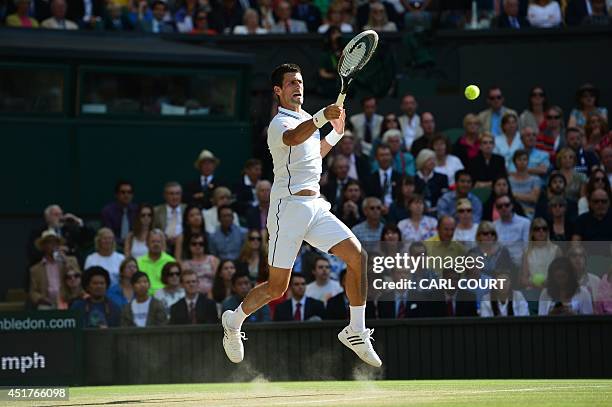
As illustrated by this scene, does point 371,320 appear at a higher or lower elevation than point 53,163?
lower

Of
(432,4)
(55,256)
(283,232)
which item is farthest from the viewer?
(432,4)

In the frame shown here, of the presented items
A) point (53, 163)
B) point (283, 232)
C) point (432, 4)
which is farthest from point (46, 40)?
point (283, 232)

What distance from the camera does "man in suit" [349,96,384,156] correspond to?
17375 mm

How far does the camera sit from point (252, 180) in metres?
16.5

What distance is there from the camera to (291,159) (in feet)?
33.8

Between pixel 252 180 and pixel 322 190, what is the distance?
2.97ft

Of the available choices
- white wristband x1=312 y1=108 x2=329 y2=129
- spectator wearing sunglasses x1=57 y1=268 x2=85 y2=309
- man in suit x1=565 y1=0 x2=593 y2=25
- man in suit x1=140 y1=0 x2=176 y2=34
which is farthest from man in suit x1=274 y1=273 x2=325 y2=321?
man in suit x1=565 y1=0 x2=593 y2=25

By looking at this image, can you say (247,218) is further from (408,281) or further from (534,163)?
(534,163)

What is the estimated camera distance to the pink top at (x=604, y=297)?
13.9 meters

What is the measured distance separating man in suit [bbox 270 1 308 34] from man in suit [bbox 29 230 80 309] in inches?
222

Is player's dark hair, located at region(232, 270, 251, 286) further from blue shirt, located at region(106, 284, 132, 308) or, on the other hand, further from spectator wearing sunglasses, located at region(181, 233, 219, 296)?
blue shirt, located at region(106, 284, 132, 308)

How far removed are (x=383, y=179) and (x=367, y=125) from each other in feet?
4.27

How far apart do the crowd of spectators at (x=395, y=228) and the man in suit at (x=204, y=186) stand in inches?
0.8

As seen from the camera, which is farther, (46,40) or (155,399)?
(46,40)
